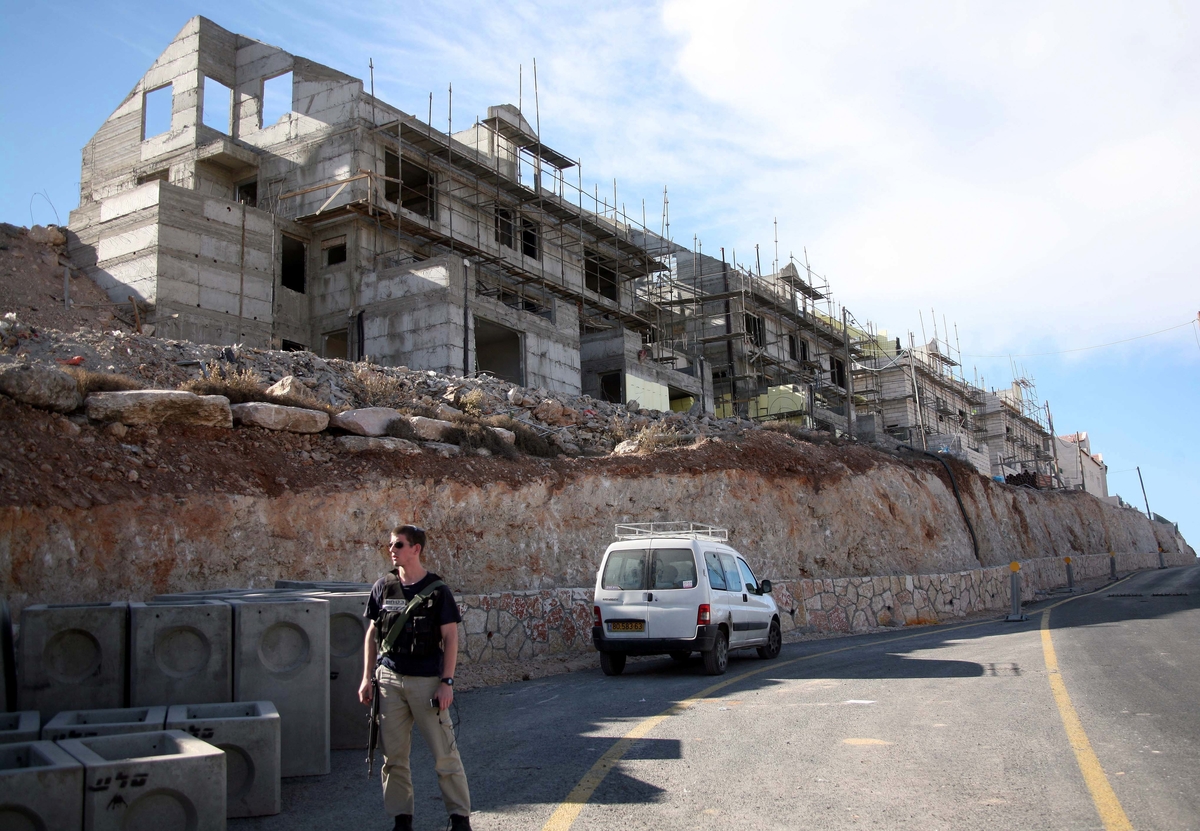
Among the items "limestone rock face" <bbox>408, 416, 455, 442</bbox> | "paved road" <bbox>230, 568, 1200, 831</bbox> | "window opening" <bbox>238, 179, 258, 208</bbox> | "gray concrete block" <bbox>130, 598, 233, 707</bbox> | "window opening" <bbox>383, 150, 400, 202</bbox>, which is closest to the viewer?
"paved road" <bbox>230, 568, 1200, 831</bbox>

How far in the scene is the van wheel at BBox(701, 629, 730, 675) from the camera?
1236 cm

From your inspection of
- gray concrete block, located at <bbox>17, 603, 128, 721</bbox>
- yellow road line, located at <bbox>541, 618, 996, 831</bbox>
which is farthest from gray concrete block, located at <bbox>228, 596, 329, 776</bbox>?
yellow road line, located at <bbox>541, 618, 996, 831</bbox>

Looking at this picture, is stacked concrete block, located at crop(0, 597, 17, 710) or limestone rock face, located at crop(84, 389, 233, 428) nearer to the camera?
stacked concrete block, located at crop(0, 597, 17, 710)

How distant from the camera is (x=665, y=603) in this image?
1239 centimetres

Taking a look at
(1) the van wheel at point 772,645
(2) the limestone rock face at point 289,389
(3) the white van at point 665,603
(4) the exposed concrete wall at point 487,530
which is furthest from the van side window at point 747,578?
(2) the limestone rock face at point 289,389

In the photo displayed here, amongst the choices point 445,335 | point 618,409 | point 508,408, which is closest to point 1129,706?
point 508,408

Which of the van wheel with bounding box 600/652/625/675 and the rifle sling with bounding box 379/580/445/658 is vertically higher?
the rifle sling with bounding box 379/580/445/658

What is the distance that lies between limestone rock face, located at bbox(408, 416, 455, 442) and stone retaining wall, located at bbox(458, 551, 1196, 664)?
4.45 meters

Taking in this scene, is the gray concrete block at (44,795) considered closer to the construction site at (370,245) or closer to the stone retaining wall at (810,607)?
the stone retaining wall at (810,607)

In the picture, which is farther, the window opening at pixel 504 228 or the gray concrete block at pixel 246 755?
the window opening at pixel 504 228

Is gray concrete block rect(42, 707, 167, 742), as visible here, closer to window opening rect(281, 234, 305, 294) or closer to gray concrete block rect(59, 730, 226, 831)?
gray concrete block rect(59, 730, 226, 831)

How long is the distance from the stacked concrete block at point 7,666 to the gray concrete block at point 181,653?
2.74 feet

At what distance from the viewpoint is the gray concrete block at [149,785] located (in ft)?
15.7

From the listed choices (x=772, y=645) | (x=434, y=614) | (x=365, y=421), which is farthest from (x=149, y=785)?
(x=365, y=421)
